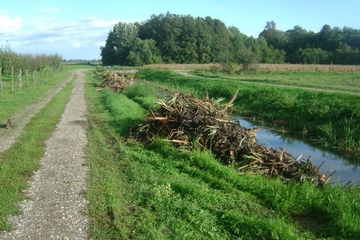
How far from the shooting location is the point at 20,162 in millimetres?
9734

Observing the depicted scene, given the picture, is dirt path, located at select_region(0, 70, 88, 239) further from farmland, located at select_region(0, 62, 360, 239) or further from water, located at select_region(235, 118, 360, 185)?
water, located at select_region(235, 118, 360, 185)

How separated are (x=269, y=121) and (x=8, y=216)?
52.0 ft

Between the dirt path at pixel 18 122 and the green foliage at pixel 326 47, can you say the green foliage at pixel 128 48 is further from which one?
the dirt path at pixel 18 122

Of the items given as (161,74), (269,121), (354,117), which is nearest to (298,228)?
(354,117)

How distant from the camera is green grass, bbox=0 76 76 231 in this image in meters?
6.98

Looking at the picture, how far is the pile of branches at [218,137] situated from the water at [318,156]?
3.40 feet

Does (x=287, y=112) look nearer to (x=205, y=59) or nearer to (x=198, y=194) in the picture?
(x=198, y=194)

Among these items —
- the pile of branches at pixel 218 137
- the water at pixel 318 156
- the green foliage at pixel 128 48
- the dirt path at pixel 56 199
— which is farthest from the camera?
the green foliage at pixel 128 48

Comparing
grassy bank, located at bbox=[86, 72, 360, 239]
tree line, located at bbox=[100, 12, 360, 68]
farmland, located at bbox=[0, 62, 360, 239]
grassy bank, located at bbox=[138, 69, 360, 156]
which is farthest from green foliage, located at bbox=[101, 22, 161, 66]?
grassy bank, located at bbox=[86, 72, 360, 239]

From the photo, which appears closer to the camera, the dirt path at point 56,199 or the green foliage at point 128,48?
the dirt path at point 56,199

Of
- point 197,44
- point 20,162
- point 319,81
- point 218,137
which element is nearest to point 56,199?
point 20,162

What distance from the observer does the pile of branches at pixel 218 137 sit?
10008 mm

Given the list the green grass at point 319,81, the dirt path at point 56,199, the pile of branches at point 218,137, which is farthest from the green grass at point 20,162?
the green grass at point 319,81

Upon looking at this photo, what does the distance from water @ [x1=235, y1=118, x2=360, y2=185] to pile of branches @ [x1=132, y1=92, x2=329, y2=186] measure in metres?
1.04
